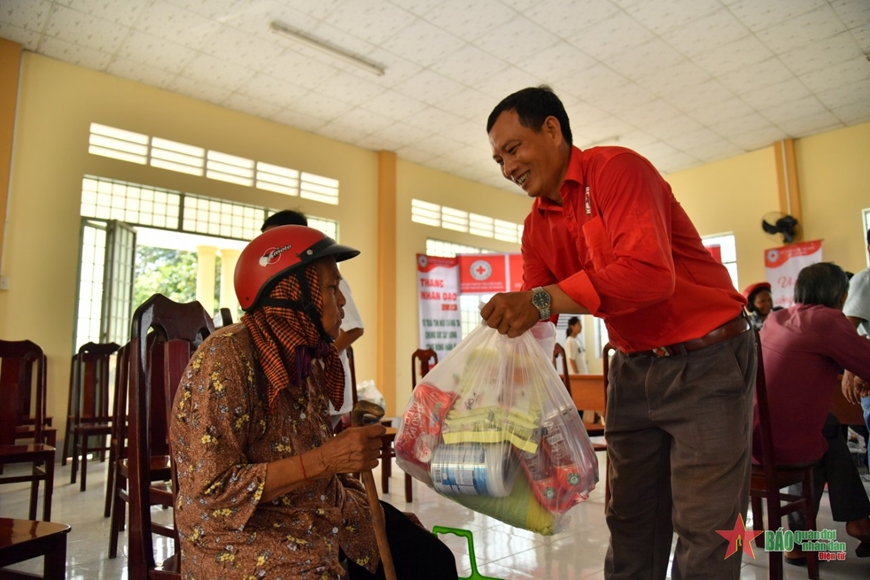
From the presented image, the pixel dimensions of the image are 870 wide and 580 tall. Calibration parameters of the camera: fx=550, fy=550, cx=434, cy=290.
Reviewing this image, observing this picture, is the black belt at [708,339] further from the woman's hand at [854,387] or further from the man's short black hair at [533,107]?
the woman's hand at [854,387]

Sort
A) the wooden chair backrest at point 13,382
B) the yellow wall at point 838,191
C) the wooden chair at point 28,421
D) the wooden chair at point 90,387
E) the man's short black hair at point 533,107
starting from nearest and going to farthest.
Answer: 1. the man's short black hair at point 533,107
2. the wooden chair backrest at point 13,382
3. the wooden chair at point 28,421
4. the wooden chair at point 90,387
5. the yellow wall at point 838,191

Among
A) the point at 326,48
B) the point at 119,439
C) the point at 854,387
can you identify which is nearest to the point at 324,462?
the point at 119,439

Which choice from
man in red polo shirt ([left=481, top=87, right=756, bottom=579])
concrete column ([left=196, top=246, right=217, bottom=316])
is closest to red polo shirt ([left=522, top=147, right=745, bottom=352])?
man in red polo shirt ([left=481, top=87, right=756, bottom=579])

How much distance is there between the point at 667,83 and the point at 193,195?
5.12m

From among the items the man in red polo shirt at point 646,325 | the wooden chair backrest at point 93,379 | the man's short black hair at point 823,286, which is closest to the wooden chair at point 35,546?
the man in red polo shirt at point 646,325

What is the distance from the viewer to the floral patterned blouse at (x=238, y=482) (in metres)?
0.98

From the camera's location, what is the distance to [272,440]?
1098mm

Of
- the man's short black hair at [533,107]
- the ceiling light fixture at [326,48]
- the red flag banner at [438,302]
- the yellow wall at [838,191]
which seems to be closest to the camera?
the man's short black hair at [533,107]

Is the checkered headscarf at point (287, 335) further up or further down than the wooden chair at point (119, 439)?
further up

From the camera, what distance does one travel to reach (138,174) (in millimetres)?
5363

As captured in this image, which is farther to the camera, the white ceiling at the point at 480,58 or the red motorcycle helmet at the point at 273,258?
the white ceiling at the point at 480,58

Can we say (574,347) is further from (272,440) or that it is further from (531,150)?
(272,440)

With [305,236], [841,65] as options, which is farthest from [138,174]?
[841,65]

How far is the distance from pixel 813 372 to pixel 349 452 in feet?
6.25
